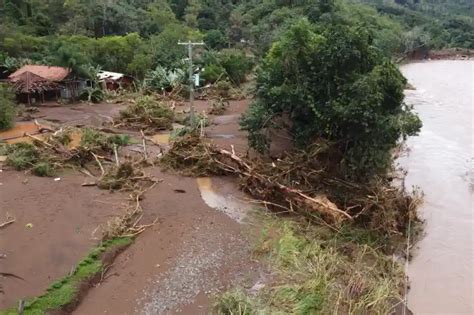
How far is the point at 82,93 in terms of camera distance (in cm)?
3025

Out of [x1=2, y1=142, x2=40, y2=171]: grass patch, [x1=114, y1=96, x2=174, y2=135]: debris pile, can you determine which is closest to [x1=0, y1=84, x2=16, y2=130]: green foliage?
[x1=114, y1=96, x2=174, y2=135]: debris pile

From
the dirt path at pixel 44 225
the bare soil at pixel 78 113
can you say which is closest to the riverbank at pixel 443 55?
the bare soil at pixel 78 113

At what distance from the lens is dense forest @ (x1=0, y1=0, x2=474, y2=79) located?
3438cm

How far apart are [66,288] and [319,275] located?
17.7 ft

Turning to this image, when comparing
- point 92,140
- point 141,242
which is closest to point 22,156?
point 92,140

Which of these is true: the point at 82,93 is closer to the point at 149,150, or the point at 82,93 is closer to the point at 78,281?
the point at 149,150

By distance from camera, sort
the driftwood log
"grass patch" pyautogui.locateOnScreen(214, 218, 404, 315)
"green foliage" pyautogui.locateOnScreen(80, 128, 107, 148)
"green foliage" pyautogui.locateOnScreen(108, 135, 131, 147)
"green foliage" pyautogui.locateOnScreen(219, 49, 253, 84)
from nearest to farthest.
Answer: "grass patch" pyautogui.locateOnScreen(214, 218, 404, 315)
the driftwood log
"green foliage" pyautogui.locateOnScreen(80, 128, 107, 148)
"green foliage" pyautogui.locateOnScreen(108, 135, 131, 147)
"green foliage" pyautogui.locateOnScreen(219, 49, 253, 84)

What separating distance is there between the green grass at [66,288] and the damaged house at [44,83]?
18.7 m

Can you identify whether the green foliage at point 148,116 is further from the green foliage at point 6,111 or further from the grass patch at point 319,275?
the grass patch at point 319,275

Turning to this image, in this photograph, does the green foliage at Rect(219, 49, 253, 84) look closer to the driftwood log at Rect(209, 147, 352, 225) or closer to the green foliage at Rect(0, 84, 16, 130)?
the green foliage at Rect(0, 84, 16, 130)

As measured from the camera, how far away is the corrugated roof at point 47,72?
28.1 meters

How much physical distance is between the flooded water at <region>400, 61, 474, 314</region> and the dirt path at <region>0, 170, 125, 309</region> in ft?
27.0

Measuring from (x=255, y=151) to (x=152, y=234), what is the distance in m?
7.23

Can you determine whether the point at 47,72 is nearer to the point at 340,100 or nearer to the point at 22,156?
the point at 22,156
